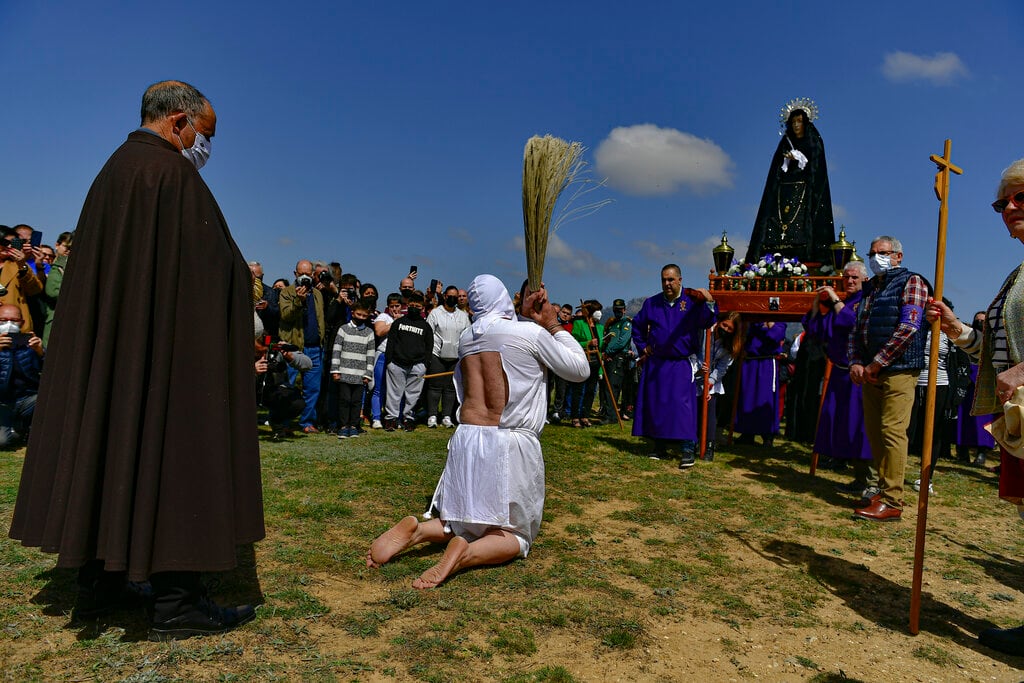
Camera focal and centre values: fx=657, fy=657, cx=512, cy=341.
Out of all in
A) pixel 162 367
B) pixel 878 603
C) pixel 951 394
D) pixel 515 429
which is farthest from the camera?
pixel 951 394

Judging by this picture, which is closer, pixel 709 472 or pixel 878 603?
pixel 878 603

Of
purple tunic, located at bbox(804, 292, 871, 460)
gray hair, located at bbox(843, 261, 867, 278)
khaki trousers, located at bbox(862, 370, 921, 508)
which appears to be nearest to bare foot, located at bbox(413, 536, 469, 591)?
khaki trousers, located at bbox(862, 370, 921, 508)

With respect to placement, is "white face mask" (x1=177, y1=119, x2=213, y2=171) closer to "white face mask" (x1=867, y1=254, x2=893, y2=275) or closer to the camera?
the camera

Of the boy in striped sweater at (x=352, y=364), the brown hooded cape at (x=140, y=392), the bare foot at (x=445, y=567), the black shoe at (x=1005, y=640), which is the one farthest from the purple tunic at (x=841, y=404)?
the brown hooded cape at (x=140, y=392)

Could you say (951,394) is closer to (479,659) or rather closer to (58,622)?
(479,659)

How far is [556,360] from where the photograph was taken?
13.9ft

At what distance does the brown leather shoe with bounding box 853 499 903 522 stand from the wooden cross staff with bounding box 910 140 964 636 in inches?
81.8

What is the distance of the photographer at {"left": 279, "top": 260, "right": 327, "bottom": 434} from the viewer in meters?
8.82

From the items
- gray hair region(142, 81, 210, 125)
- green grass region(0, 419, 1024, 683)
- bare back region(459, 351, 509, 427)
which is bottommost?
green grass region(0, 419, 1024, 683)

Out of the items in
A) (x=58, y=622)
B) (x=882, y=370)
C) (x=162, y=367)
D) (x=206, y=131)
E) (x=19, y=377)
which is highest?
(x=206, y=131)

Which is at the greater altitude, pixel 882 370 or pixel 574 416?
pixel 882 370

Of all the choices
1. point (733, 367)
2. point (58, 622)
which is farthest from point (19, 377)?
point (733, 367)

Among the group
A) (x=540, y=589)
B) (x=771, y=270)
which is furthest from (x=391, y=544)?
(x=771, y=270)

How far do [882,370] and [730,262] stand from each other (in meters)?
3.35
